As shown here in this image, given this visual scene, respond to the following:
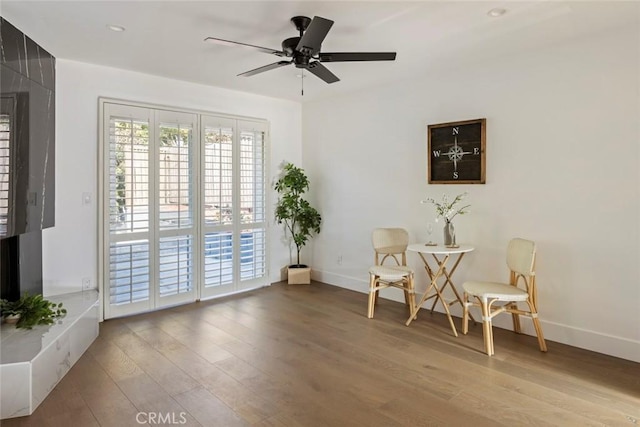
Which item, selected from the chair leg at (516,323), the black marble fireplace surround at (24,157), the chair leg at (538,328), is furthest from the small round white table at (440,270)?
the black marble fireplace surround at (24,157)

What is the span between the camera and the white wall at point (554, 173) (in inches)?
126

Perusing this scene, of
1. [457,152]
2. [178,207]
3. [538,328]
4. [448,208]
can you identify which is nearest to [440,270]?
[448,208]

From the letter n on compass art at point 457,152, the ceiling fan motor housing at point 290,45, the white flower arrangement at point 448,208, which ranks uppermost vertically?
the ceiling fan motor housing at point 290,45

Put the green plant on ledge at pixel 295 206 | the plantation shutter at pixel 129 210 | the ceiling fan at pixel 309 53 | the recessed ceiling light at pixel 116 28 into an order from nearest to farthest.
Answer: the ceiling fan at pixel 309 53
the recessed ceiling light at pixel 116 28
the plantation shutter at pixel 129 210
the green plant on ledge at pixel 295 206

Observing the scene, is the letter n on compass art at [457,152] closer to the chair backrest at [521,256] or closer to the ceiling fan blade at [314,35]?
the chair backrest at [521,256]

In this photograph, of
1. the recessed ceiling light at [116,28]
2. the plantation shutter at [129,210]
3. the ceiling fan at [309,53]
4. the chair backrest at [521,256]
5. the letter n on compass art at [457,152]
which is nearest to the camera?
the ceiling fan at [309,53]

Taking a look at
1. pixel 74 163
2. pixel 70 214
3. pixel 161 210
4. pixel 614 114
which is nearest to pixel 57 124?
pixel 74 163

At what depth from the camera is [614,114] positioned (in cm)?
322

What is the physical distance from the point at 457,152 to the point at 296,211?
2.41 metres

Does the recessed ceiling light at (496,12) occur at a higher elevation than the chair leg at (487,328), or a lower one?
higher

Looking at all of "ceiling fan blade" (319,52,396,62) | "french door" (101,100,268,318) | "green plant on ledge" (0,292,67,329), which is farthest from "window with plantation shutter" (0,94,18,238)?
"ceiling fan blade" (319,52,396,62)

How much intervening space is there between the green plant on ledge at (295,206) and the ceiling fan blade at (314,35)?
2778 mm

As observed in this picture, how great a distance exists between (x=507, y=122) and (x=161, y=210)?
382cm

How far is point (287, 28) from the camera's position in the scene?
3.13 meters
